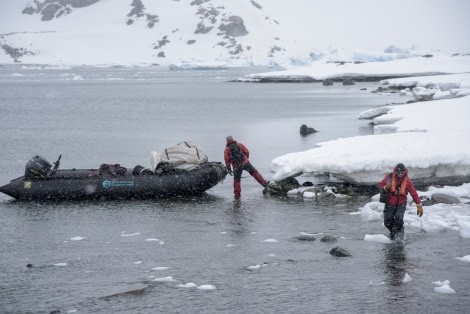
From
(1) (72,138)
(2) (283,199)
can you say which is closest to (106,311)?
(2) (283,199)

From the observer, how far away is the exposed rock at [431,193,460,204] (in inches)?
566

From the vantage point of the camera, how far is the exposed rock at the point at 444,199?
47.2 feet

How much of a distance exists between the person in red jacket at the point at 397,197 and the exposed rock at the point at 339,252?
1266 millimetres

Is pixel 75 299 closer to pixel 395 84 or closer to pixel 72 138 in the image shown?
pixel 72 138

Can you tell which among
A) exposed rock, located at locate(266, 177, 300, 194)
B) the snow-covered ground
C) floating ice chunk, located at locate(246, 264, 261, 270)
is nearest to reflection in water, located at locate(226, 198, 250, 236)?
exposed rock, located at locate(266, 177, 300, 194)

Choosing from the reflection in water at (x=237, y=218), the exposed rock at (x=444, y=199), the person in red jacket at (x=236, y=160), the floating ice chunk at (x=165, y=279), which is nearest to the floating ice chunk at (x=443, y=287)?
the floating ice chunk at (x=165, y=279)

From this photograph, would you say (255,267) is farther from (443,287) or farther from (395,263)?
(443,287)

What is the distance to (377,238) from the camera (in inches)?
468

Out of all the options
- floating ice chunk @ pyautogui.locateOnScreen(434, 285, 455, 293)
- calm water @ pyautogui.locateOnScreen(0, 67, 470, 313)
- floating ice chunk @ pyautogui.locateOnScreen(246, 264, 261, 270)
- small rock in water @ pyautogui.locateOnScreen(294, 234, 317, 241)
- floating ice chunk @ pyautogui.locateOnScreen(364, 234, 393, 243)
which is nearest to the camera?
calm water @ pyautogui.locateOnScreen(0, 67, 470, 313)

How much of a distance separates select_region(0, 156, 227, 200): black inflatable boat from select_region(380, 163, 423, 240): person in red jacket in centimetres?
576

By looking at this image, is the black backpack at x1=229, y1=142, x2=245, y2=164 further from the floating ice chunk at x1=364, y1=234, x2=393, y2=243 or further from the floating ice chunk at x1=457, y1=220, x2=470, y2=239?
the floating ice chunk at x1=457, y1=220, x2=470, y2=239

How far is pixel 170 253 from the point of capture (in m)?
11.4

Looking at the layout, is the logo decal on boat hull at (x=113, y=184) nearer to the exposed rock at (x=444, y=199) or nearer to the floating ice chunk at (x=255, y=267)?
the floating ice chunk at (x=255, y=267)

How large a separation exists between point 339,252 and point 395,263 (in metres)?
0.95
